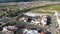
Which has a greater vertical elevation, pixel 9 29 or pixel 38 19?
pixel 38 19

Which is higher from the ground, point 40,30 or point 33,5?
point 33,5

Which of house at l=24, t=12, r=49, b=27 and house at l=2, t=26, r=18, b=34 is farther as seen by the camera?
house at l=24, t=12, r=49, b=27

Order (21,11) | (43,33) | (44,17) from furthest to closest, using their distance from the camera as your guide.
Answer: (21,11) < (44,17) < (43,33)

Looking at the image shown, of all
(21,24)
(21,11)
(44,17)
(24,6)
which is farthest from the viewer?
(24,6)

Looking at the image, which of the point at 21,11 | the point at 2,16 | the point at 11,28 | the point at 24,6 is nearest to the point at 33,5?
the point at 24,6

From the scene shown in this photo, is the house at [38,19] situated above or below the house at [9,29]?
above

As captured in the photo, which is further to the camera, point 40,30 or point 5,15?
point 5,15

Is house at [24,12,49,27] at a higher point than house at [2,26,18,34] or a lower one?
higher

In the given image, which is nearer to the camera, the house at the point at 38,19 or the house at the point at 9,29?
the house at the point at 9,29

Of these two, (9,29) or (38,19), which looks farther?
(38,19)

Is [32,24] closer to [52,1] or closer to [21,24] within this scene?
[21,24]
